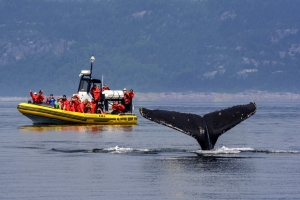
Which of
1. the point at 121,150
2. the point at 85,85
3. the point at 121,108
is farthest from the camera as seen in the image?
the point at 85,85

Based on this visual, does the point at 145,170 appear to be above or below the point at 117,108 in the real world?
below

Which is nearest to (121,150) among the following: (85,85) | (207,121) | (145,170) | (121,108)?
(207,121)

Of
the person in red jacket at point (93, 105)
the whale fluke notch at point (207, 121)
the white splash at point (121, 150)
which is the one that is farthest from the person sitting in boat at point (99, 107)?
the whale fluke notch at point (207, 121)

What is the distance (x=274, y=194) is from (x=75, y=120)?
33.4 metres

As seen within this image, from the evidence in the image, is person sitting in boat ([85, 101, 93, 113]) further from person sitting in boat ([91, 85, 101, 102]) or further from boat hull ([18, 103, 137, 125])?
boat hull ([18, 103, 137, 125])

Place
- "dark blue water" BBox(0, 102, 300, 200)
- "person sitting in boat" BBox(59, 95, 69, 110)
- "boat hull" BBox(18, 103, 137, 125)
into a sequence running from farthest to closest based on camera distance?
1. "person sitting in boat" BBox(59, 95, 69, 110)
2. "boat hull" BBox(18, 103, 137, 125)
3. "dark blue water" BBox(0, 102, 300, 200)

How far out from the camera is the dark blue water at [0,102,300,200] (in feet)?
Result: 80.9

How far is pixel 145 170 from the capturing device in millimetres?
28797

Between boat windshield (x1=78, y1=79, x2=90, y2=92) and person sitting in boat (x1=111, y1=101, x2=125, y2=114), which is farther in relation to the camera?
boat windshield (x1=78, y1=79, x2=90, y2=92)

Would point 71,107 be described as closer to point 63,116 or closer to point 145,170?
point 63,116

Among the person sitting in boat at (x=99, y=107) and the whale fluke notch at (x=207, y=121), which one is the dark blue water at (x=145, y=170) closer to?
the whale fluke notch at (x=207, y=121)

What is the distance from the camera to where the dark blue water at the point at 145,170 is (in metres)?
24.7

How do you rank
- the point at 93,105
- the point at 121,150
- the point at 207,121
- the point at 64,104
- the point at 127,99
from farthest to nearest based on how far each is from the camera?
the point at 127,99
the point at 93,105
the point at 64,104
the point at 121,150
the point at 207,121

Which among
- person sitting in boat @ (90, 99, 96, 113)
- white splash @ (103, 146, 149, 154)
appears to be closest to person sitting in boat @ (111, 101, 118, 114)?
person sitting in boat @ (90, 99, 96, 113)
